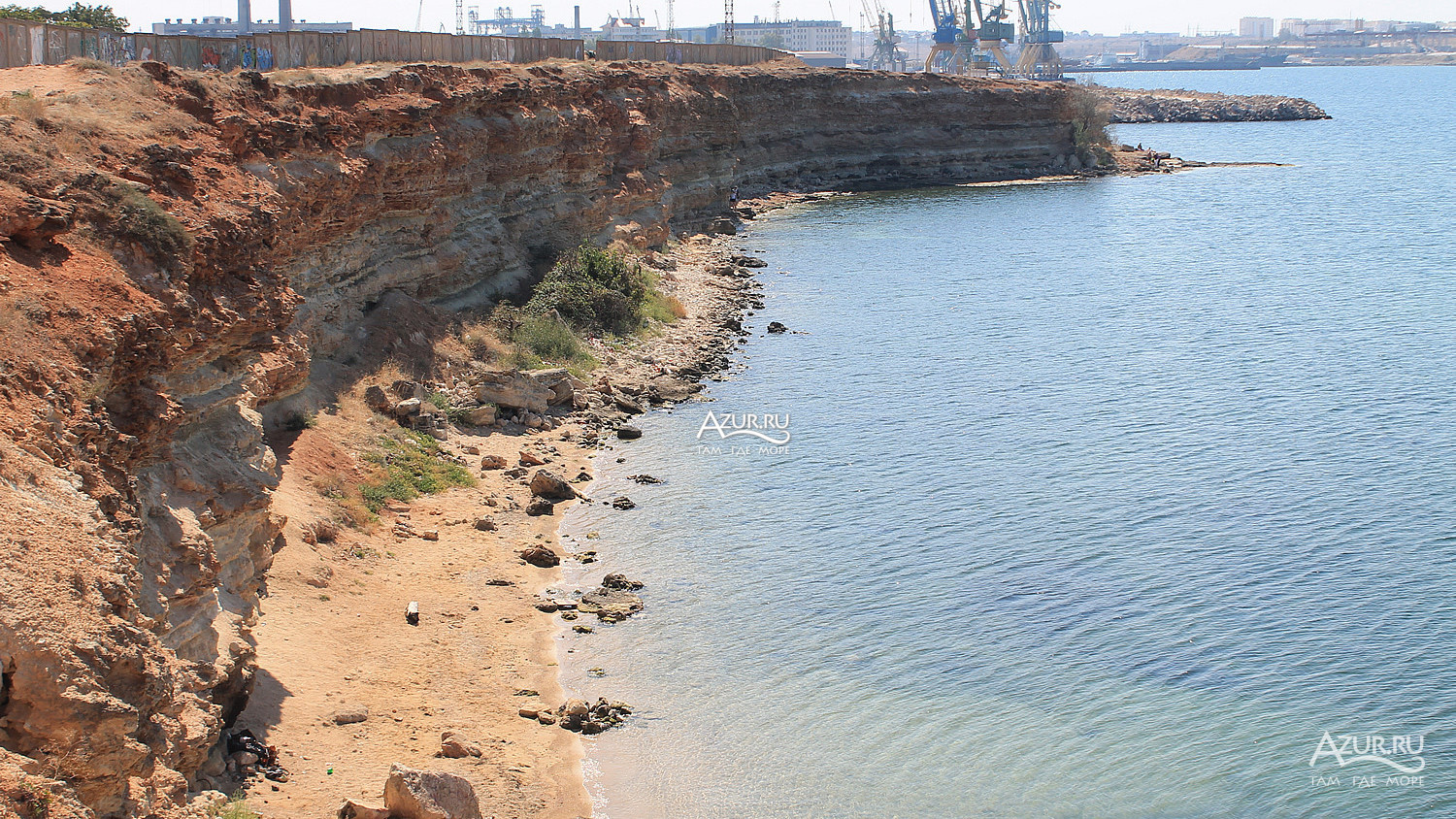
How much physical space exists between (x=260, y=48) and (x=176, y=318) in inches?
766

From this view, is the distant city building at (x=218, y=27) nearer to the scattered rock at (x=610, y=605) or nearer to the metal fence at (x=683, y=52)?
the metal fence at (x=683, y=52)

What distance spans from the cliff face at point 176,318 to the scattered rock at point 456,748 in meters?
2.93

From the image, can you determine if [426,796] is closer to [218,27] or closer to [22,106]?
[22,106]

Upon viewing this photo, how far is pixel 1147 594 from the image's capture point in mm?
23500

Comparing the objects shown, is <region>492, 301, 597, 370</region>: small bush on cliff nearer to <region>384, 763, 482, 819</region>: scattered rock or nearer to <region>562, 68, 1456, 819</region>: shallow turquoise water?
<region>562, 68, 1456, 819</region>: shallow turquoise water

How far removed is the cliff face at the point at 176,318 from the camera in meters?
10.3

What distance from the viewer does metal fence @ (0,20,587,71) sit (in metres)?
25.4

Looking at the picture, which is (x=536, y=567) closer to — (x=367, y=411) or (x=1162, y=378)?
(x=367, y=411)

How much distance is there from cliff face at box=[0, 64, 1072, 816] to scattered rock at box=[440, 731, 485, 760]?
293 centimetres

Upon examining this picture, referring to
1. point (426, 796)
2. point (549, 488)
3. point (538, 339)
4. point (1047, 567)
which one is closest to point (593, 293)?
point (538, 339)

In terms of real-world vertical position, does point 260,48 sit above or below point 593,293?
above

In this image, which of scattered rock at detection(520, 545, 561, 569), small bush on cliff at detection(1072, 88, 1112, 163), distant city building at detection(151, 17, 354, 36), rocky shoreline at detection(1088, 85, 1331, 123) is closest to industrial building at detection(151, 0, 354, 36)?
distant city building at detection(151, 17, 354, 36)

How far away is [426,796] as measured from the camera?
1444 cm

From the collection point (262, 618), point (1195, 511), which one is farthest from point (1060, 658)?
point (262, 618)
